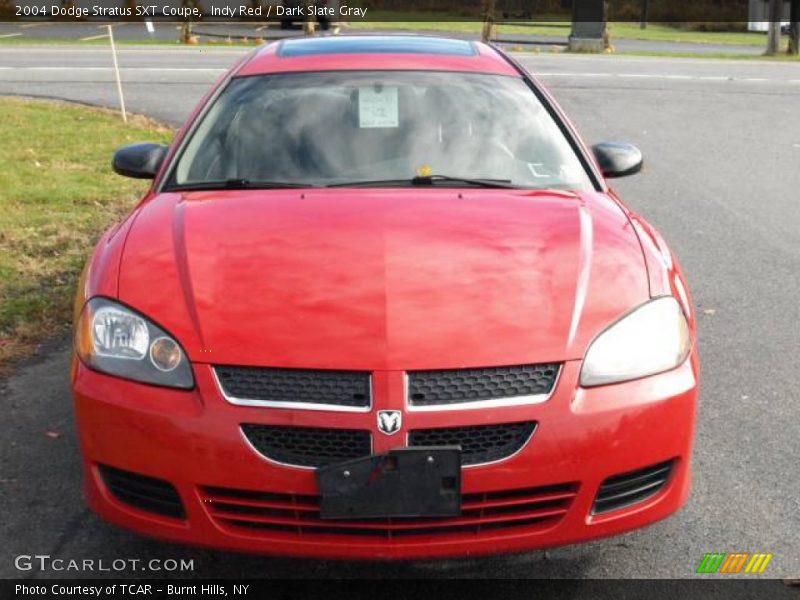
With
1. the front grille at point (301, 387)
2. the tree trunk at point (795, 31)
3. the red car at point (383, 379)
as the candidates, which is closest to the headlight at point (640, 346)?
the red car at point (383, 379)

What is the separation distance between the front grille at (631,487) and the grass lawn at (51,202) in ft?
10.5

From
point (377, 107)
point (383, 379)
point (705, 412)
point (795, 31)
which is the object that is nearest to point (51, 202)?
point (377, 107)

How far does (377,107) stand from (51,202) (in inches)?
191

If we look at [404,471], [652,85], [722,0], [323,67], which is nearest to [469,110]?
[323,67]

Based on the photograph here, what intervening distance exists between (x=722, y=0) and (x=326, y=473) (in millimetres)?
62000

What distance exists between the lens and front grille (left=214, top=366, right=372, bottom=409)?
284 cm

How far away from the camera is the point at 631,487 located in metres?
3.03

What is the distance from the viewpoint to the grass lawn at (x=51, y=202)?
5.82m

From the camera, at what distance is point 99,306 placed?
3.20 meters

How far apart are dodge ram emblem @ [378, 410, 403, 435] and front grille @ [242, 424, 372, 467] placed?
46 mm

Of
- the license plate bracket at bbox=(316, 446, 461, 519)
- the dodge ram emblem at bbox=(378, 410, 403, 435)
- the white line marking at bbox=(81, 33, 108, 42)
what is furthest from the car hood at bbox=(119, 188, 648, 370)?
the white line marking at bbox=(81, 33, 108, 42)

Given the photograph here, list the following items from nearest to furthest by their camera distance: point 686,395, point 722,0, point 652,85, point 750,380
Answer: point 686,395 → point 750,380 → point 652,85 → point 722,0

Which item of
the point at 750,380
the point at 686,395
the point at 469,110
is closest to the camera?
the point at 686,395

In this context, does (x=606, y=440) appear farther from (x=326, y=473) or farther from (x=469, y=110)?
(x=469, y=110)
